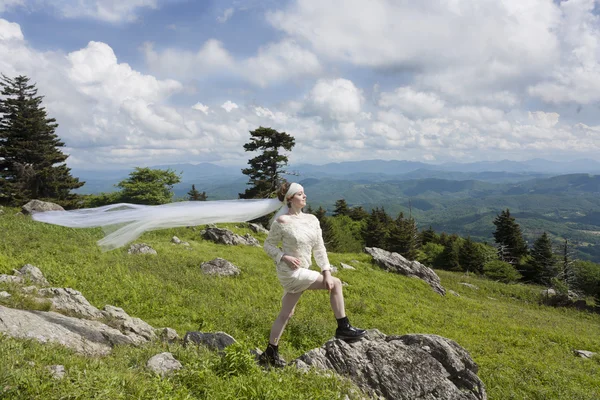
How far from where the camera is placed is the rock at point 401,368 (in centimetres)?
542

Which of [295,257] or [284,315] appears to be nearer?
[295,257]

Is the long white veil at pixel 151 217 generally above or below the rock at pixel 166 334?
above

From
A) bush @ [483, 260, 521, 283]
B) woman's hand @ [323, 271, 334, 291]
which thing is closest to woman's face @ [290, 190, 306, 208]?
woman's hand @ [323, 271, 334, 291]

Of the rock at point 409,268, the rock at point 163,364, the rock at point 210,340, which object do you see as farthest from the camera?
the rock at point 409,268

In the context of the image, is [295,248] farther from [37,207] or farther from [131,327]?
[37,207]

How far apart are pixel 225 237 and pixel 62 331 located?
17.3 meters

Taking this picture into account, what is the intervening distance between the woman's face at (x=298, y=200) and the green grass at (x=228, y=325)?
8.18ft

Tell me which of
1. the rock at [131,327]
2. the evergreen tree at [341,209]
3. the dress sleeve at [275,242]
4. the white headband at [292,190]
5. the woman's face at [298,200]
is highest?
the white headband at [292,190]

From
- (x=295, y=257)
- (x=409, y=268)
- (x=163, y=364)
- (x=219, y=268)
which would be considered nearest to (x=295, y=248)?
(x=295, y=257)

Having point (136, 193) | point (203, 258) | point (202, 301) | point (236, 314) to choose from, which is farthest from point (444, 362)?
point (136, 193)

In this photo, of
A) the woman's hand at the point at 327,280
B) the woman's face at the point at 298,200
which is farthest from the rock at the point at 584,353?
the woman's face at the point at 298,200

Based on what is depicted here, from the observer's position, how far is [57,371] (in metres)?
4.07

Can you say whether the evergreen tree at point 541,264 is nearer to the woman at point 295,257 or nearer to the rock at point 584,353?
the rock at point 584,353

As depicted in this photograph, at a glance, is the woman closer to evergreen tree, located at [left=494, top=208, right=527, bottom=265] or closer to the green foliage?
the green foliage
